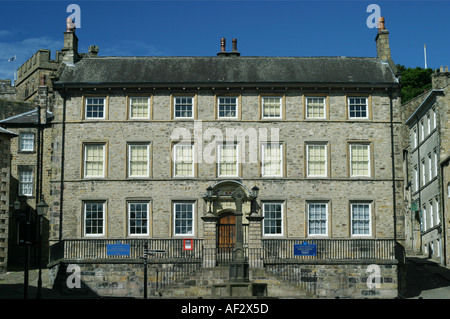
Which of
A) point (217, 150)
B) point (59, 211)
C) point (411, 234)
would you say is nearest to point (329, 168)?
point (217, 150)

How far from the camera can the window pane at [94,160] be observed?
35500 mm

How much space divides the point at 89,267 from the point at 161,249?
12.8 ft

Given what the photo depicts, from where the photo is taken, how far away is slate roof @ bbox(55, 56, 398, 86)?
118 feet

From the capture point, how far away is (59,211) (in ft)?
115

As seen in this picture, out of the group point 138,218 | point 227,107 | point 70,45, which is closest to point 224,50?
point 227,107

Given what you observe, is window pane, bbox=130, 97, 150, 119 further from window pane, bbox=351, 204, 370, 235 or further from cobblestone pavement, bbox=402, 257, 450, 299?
cobblestone pavement, bbox=402, 257, 450, 299

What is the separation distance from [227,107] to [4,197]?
12.1 metres

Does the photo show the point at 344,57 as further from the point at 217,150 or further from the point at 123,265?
the point at 123,265

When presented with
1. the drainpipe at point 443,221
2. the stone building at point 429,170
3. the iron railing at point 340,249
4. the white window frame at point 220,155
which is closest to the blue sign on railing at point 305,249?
the iron railing at point 340,249

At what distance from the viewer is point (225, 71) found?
36.7m

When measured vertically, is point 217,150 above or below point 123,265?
above

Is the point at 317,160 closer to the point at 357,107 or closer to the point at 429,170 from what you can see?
the point at 357,107

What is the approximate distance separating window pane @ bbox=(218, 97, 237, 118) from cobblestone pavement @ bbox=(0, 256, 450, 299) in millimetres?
11668

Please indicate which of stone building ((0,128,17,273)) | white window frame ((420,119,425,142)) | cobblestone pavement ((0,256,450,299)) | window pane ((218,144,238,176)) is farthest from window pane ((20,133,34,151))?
white window frame ((420,119,425,142))
